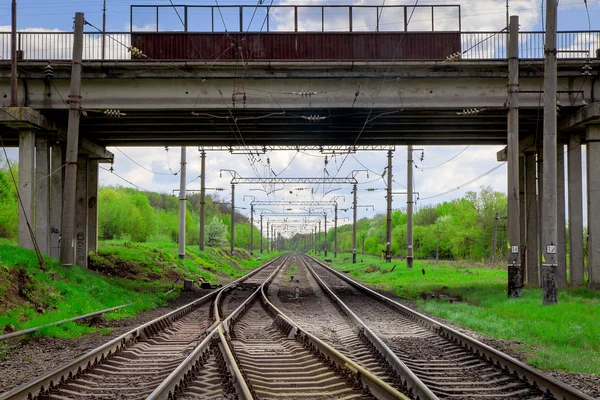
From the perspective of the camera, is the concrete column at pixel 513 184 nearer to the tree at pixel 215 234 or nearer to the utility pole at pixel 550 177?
the utility pole at pixel 550 177

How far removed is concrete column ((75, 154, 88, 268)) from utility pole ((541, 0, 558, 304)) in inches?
838

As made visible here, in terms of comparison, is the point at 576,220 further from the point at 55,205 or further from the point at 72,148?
the point at 55,205

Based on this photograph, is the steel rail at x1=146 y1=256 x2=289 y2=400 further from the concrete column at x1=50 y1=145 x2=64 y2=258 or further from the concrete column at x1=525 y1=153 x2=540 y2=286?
the concrete column at x1=525 y1=153 x2=540 y2=286

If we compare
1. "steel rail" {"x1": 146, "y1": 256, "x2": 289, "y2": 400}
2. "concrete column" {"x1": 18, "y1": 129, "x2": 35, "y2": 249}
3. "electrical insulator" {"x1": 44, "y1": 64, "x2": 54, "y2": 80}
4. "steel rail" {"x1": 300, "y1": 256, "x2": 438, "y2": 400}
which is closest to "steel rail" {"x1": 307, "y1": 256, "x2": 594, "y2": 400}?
"steel rail" {"x1": 300, "y1": 256, "x2": 438, "y2": 400}

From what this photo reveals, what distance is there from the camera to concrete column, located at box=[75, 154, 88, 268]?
29797mm

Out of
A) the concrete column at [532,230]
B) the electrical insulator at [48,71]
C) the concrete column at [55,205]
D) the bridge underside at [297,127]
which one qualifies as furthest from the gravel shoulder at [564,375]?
the concrete column at [55,205]

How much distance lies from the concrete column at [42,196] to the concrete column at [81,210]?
554 cm

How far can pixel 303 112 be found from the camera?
24.3 metres

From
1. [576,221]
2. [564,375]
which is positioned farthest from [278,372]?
[576,221]

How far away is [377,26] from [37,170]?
14.6 m

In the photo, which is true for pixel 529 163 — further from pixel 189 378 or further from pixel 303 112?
pixel 189 378

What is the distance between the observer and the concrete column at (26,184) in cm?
2296

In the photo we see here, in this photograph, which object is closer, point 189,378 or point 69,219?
point 189,378

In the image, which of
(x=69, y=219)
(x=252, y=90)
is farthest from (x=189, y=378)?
(x=252, y=90)
